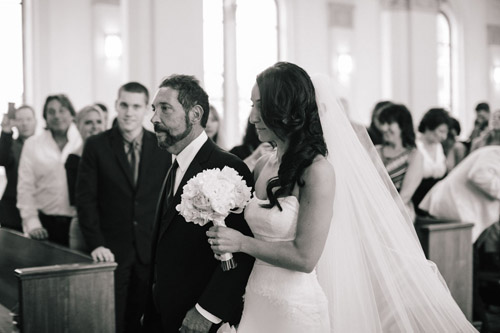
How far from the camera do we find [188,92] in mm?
3066

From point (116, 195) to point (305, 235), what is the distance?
6.87ft

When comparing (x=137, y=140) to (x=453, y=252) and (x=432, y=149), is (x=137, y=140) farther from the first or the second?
(x=432, y=149)

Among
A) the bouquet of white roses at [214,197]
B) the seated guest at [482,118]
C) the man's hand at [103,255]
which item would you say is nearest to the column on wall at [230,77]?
the seated guest at [482,118]

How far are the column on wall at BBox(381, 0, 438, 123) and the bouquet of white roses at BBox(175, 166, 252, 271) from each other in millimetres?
11250

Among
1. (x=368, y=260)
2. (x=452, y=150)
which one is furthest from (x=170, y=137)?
(x=452, y=150)

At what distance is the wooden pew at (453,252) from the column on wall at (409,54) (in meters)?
7.72

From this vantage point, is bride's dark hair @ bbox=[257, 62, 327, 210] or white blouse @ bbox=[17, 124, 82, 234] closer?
bride's dark hair @ bbox=[257, 62, 327, 210]

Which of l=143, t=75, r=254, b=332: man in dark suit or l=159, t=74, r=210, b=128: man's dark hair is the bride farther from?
l=159, t=74, r=210, b=128: man's dark hair

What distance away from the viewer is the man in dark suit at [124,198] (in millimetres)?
4340

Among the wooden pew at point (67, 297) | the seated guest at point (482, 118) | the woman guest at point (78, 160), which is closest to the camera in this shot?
the wooden pew at point (67, 297)

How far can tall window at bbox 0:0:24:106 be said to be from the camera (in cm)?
1152

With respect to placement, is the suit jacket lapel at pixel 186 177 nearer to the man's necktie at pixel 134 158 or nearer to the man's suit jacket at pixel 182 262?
the man's suit jacket at pixel 182 262

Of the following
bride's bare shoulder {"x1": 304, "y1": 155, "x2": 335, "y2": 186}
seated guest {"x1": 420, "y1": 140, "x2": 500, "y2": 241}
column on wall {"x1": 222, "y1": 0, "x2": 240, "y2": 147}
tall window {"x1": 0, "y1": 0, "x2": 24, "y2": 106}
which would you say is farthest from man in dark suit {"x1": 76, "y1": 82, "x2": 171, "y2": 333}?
column on wall {"x1": 222, "y1": 0, "x2": 240, "y2": 147}

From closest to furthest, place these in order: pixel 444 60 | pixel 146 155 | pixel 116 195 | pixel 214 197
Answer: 1. pixel 214 197
2. pixel 116 195
3. pixel 146 155
4. pixel 444 60
